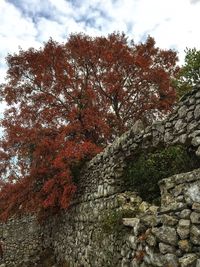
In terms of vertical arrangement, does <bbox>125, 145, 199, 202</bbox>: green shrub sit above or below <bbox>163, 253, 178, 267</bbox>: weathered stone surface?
above

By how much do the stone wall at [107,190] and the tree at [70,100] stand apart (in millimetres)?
1510

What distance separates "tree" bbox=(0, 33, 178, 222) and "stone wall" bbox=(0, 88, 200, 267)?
151 cm

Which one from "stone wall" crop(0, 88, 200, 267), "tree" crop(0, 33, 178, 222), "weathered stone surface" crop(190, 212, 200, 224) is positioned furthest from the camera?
"tree" crop(0, 33, 178, 222)

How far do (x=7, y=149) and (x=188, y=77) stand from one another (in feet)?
29.4

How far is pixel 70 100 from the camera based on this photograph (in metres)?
16.2

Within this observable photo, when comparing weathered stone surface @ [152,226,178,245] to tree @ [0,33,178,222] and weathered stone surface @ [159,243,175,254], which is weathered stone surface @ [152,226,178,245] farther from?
tree @ [0,33,178,222]

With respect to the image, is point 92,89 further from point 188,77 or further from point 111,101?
point 188,77

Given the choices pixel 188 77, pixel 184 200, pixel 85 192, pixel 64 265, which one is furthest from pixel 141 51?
pixel 184 200

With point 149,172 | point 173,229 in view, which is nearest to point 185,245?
point 173,229

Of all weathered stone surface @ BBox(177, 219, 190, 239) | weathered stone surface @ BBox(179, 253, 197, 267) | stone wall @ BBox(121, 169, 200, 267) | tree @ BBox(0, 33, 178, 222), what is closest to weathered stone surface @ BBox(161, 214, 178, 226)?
stone wall @ BBox(121, 169, 200, 267)

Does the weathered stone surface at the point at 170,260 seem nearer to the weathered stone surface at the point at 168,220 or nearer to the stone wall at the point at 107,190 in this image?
the weathered stone surface at the point at 168,220

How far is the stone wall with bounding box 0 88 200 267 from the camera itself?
6352 mm

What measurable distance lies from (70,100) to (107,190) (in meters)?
7.65

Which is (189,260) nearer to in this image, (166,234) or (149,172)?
(166,234)
